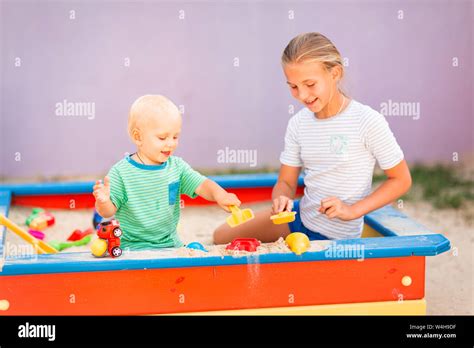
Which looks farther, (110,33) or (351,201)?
(110,33)

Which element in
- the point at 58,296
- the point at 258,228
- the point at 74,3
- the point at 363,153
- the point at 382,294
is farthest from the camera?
the point at 74,3

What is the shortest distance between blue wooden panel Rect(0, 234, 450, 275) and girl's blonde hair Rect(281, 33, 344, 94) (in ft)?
1.62

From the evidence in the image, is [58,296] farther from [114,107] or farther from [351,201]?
[114,107]

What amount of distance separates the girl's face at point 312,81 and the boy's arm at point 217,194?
1.08ft

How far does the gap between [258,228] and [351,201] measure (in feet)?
1.21

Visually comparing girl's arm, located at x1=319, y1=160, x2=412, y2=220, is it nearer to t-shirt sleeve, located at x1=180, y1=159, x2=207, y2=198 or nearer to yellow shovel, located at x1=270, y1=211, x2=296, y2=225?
yellow shovel, located at x1=270, y1=211, x2=296, y2=225

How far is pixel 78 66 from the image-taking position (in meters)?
3.91

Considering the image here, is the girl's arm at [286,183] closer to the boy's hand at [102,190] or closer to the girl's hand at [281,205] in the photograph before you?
the girl's hand at [281,205]

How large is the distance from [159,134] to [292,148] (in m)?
0.49

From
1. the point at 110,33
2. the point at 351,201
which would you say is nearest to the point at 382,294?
the point at 351,201

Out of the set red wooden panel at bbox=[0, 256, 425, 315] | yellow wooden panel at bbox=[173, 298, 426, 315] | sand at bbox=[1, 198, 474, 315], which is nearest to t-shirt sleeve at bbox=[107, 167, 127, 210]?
red wooden panel at bbox=[0, 256, 425, 315]

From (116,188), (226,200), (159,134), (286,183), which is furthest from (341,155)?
(116,188)

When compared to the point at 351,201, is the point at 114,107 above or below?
above

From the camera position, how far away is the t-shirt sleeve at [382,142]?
1947 mm
